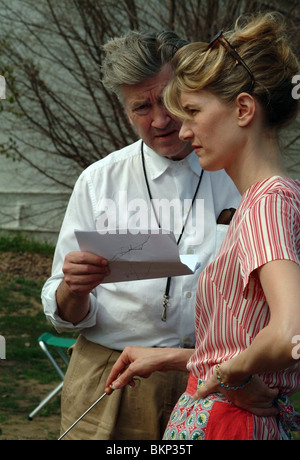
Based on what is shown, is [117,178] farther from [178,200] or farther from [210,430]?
[210,430]

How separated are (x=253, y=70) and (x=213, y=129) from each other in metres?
0.19

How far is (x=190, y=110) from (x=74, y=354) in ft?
4.36

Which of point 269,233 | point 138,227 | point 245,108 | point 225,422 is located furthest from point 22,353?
point 269,233

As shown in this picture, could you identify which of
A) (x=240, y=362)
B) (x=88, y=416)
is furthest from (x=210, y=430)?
(x=88, y=416)

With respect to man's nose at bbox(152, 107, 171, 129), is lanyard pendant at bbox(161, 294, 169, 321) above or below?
below

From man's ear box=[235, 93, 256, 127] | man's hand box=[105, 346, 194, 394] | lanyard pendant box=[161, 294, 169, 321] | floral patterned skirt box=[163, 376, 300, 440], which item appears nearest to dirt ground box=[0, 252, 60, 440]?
lanyard pendant box=[161, 294, 169, 321]

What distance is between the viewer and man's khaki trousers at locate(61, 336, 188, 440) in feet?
9.28

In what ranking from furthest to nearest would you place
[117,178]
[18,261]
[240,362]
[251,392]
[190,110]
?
[18,261] → [117,178] → [190,110] → [251,392] → [240,362]

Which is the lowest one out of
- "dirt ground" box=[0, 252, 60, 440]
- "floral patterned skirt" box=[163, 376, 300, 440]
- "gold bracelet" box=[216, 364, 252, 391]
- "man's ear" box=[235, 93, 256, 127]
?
"dirt ground" box=[0, 252, 60, 440]

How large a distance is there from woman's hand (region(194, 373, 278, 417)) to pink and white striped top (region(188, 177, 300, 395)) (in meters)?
0.04

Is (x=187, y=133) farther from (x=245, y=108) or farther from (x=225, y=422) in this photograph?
(x=225, y=422)

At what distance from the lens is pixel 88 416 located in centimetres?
290

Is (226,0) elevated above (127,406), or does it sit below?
above

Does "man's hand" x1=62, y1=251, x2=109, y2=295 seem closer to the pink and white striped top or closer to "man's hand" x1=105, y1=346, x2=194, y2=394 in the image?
"man's hand" x1=105, y1=346, x2=194, y2=394
